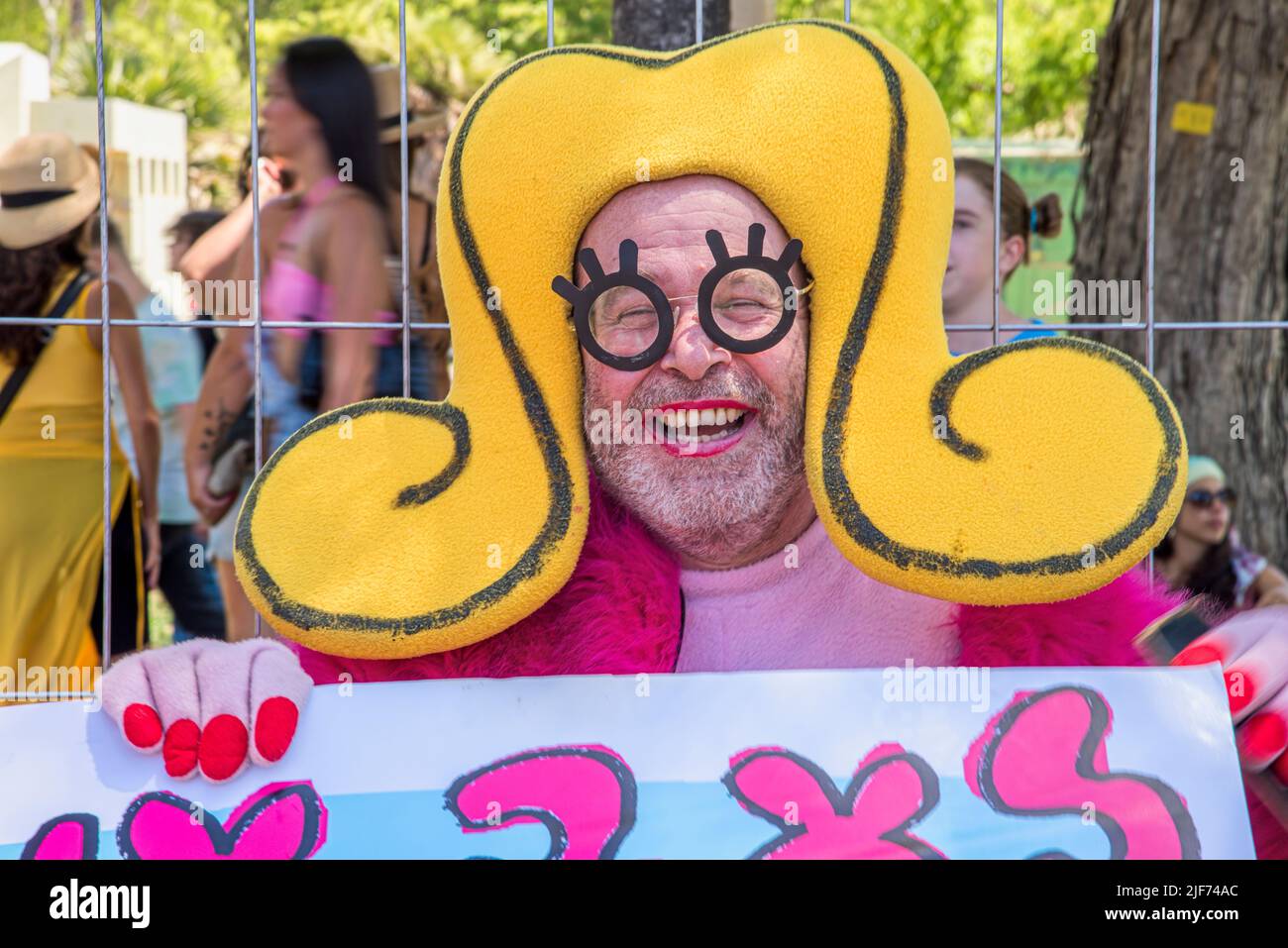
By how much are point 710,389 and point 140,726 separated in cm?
72

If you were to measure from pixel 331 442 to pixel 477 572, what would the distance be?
24 cm

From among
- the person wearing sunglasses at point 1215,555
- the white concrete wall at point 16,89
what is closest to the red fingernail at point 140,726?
the person wearing sunglasses at point 1215,555

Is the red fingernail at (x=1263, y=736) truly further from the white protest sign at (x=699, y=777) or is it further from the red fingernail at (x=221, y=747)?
the red fingernail at (x=221, y=747)

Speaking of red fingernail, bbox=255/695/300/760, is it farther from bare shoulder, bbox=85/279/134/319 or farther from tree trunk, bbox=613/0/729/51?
bare shoulder, bbox=85/279/134/319

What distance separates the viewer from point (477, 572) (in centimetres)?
154

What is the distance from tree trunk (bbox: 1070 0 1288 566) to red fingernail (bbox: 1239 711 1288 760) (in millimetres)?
1708

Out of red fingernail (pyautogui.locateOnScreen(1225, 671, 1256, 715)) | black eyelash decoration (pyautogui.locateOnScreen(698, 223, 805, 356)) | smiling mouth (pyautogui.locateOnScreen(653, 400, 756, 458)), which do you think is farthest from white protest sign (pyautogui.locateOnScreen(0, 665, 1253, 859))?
black eyelash decoration (pyautogui.locateOnScreen(698, 223, 805, 356))

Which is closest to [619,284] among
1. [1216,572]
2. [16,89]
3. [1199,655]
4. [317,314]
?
[1199,655]

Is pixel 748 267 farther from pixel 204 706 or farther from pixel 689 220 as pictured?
pixel 204 706

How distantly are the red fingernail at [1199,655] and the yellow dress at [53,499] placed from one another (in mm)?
2209

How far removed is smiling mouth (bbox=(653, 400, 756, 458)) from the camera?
5.33 feet

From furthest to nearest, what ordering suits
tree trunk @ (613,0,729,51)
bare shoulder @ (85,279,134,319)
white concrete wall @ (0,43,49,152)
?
1. white concrete wall @ (0,43,49,152)
2. bare shoulder @ (85,279,134,319)
3. tree trunk @ (613,0,729,51)

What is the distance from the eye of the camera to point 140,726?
1466mm
